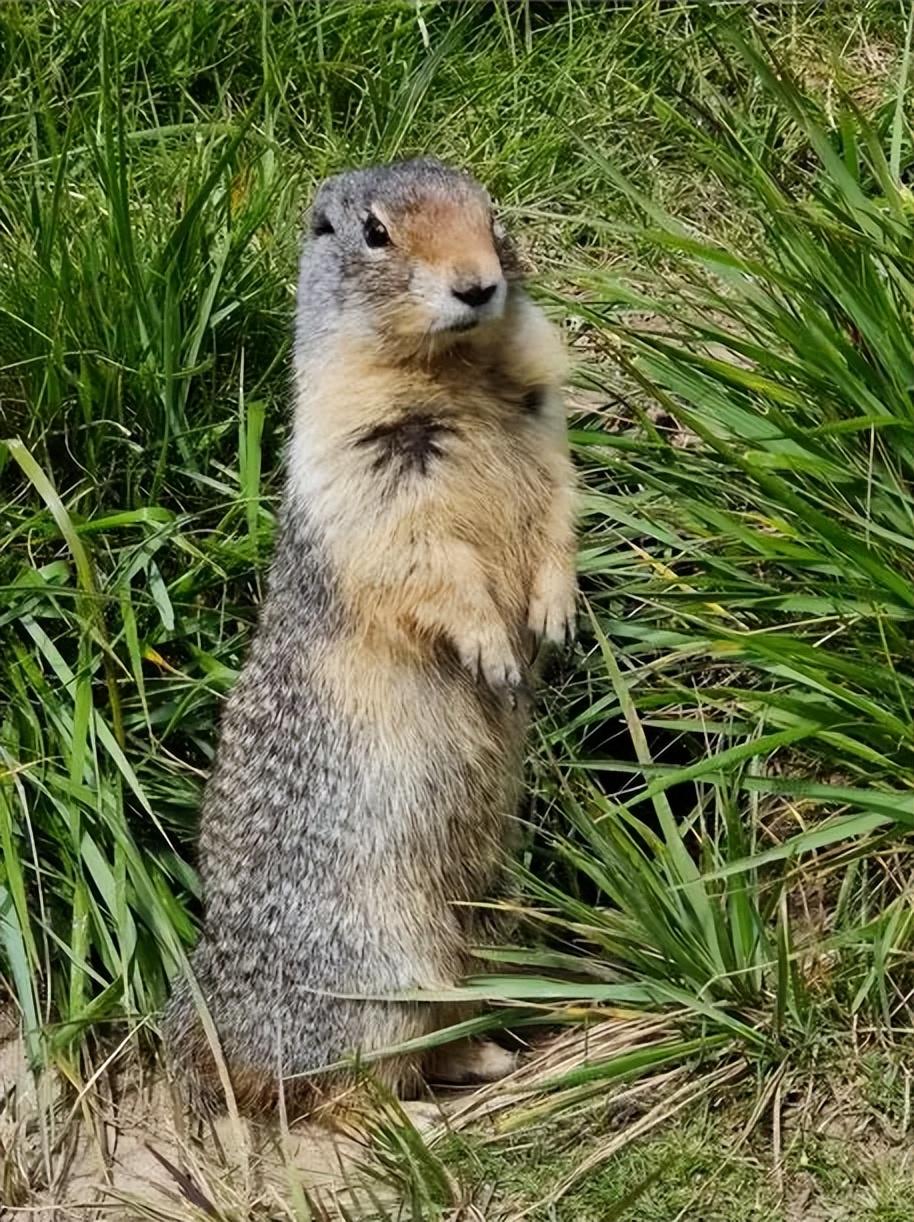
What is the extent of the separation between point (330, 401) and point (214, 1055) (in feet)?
4.75

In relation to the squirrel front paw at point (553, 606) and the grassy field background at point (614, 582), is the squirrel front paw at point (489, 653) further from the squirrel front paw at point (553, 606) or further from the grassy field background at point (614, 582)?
the grassy field background at point (614, 582)

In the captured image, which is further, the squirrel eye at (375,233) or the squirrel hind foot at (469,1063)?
the squirrel hind foot at (469,1063)

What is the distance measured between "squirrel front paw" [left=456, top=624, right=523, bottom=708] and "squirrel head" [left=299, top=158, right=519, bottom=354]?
60 cm

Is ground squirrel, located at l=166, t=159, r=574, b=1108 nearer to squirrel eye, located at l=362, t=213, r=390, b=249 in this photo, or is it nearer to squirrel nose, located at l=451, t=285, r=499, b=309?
squirrel eye, located at l=362, t=213, r=390, b=249

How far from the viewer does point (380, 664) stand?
3.71m

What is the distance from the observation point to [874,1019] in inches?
136

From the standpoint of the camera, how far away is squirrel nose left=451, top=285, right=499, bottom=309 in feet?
11.1

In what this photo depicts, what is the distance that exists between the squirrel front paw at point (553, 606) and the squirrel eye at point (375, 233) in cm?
78

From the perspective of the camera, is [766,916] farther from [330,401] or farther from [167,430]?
[167,430]

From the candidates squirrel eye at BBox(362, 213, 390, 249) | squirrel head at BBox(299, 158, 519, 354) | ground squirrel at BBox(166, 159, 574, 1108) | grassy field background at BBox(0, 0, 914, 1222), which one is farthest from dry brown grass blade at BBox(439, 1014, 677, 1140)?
squirrel eye at BBox(362, 213, 390, 249)

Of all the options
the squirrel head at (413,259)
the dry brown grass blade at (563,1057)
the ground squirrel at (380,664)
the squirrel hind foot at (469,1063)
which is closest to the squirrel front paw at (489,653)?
the ground squirrel at (380,664)

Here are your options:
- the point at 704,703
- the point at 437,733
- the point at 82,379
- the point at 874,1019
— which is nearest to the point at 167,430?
the point at 82,379

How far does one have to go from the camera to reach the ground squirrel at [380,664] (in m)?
3.63

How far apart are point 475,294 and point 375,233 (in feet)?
1.21
